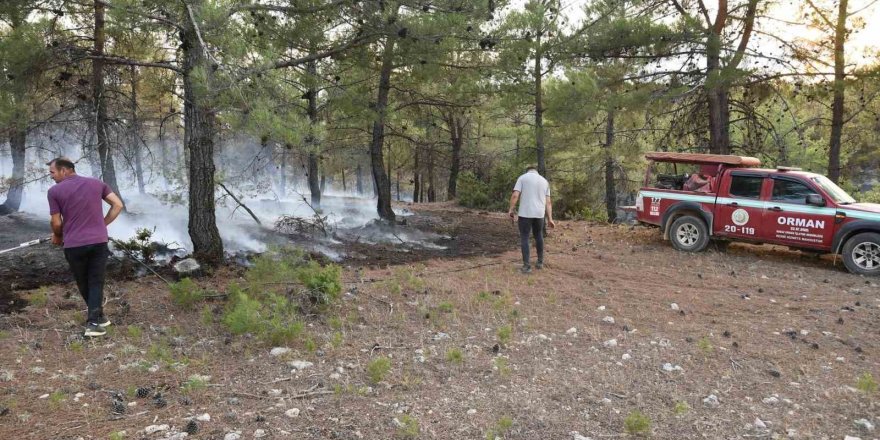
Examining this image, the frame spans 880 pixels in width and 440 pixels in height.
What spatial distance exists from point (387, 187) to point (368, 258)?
15.7ft

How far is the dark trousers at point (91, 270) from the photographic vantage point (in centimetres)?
554

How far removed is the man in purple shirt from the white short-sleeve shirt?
592 centimetres

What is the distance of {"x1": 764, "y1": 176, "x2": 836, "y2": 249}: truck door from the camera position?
9.24 metres

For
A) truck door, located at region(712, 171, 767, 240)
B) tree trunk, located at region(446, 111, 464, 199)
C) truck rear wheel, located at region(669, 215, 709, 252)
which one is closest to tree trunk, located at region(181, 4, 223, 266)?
truck rear wheel, located at region(669, 215, 709, 252)

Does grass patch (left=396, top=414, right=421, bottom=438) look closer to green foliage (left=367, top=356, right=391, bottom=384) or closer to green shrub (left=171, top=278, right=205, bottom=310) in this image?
green foliage (left=367, top=356, right=391, bottom=384)

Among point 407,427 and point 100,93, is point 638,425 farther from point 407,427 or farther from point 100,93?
point 100,93

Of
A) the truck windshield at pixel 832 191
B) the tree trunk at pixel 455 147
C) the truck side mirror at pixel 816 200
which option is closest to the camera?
the truck side mirror at pixel 816 200

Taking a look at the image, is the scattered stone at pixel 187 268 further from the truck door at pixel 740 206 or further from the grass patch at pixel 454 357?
the truck door at pixel 740 206

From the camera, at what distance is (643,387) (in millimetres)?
4449

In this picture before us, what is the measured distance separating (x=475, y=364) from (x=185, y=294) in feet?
12.3

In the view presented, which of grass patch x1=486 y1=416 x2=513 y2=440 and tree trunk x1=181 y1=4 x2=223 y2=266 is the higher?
tree trunk x1=181 y1=4 x2=223 y2=266

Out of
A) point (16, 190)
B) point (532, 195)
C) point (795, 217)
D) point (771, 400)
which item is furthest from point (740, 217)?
point (16, 190)

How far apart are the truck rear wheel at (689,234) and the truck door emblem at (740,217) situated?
1.84ft

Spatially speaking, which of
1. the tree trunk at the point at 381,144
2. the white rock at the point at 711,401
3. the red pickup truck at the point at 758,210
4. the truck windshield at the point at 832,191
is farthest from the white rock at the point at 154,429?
the truck windshield at the point at 832,191
